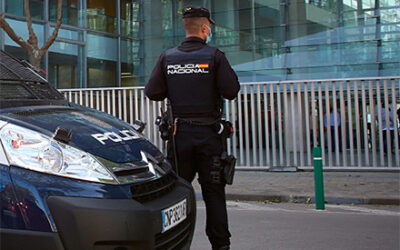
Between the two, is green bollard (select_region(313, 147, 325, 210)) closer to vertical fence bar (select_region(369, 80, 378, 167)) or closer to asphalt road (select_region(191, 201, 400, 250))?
asphalt road (select_region(191, 201, 400, 250))

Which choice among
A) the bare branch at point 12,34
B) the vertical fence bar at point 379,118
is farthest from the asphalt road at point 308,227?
the bare branch at point 12,34

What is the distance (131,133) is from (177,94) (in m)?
0.64

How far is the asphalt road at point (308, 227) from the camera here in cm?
420

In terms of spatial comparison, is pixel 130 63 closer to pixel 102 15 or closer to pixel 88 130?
pixel 102 15

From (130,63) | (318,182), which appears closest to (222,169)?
(318,182)

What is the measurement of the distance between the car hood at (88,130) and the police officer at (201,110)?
48 centimetres

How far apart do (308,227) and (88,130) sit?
328 centimetres

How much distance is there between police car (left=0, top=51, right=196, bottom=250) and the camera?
2.00 metres

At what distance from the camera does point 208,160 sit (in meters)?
3.23

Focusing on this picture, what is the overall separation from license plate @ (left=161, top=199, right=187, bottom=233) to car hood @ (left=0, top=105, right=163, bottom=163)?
0.33 meters

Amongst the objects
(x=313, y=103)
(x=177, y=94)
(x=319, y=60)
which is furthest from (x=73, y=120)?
(x=319, y=60)

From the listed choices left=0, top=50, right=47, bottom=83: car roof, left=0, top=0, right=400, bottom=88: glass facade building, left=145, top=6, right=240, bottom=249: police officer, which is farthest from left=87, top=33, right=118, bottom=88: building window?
left=145, top=6, right=240, bottom=249: police officer

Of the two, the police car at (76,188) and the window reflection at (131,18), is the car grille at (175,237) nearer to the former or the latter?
the police car at (76,188)

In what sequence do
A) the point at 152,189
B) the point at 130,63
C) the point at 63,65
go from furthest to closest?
1. the point at 130,63
2. the point at 63,65
3. the point at 152,189
